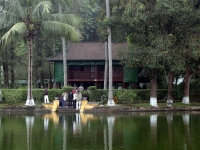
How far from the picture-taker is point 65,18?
1286 inches

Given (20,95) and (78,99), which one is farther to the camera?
(20,95)

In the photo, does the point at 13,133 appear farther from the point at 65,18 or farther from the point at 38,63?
the point at 38,63

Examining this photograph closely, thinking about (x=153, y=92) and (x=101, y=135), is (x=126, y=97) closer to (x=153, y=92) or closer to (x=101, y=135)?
(x=153, y=92)

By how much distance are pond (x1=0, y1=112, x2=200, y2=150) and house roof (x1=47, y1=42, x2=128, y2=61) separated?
21352mm

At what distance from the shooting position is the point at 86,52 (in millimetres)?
46969

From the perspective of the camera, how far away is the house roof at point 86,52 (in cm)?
4609

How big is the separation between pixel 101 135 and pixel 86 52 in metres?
28.5

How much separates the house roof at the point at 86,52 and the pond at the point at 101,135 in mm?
21352

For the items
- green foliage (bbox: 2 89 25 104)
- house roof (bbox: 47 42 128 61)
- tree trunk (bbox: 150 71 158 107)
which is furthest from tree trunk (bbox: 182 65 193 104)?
green foliage (bbox: 2 89 25 104)

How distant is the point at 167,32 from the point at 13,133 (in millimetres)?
18542

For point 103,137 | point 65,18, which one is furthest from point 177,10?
point 103,137

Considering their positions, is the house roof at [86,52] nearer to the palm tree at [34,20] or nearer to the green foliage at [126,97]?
the green foliage at [126,97]

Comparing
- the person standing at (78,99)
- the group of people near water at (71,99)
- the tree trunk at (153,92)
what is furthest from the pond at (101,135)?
the tree trunk at (153,92)

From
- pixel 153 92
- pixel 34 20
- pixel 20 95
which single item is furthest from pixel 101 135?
pixel 20 95
